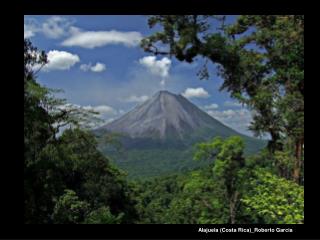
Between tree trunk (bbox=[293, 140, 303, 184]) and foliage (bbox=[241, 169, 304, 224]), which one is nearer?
foliage (bbox=[241, 169, 304, 224])

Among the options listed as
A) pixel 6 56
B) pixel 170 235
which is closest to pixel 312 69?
pixel 170 235

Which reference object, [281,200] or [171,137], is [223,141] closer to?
[171,137]

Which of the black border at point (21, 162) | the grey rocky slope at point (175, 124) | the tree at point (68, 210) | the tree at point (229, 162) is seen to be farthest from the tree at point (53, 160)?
the tree at point (229, 162)

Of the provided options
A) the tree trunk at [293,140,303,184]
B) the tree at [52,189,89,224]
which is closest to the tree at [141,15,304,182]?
the tree trunk at [293,140,303,184]

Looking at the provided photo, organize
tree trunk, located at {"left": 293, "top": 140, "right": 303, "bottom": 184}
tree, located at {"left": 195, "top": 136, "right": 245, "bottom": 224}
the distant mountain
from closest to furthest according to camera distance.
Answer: tree trunk, located at {"left": 293, "top": 140, "right": 303, "bottom": 184}, the distant mountain, tree, located at {"left": 195, "top": 136, "right": 245, "bottom": 224}

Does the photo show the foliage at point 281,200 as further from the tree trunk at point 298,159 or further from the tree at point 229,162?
the tree at point 229,162

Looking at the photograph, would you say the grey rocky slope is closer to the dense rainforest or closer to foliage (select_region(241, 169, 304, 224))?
the dense rainforest
